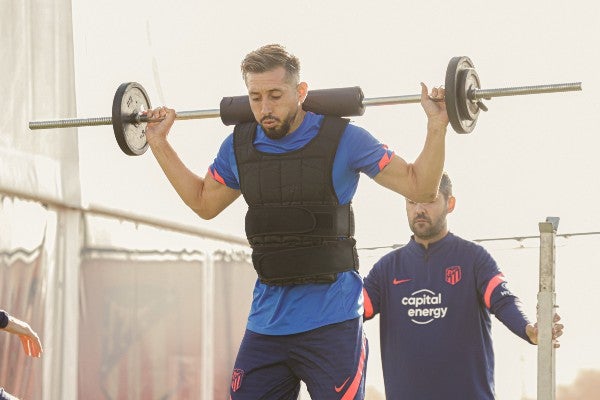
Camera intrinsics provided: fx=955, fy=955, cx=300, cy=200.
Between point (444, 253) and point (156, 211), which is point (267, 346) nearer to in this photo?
point (444, 253)

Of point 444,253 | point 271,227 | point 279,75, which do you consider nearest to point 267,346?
point 271,227

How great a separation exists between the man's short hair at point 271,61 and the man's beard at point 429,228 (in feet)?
3.93

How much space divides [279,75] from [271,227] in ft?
1.06

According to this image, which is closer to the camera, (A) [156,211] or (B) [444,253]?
(B) [444,253]

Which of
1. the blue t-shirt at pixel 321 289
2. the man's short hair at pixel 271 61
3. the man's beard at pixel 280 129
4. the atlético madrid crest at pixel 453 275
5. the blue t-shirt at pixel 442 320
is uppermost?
the man's short hair at pixel 271 61

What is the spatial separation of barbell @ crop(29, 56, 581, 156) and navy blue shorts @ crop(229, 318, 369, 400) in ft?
1.58

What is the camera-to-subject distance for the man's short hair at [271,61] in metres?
2.02

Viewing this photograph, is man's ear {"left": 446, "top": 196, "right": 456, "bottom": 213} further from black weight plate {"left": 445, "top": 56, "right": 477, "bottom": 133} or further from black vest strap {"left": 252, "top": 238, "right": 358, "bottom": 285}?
black vest strap {"left": 252, "top": 238, "right": 358, "bottom": 285}

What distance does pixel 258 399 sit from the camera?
2018mm

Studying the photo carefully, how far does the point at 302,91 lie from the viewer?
6.87ft

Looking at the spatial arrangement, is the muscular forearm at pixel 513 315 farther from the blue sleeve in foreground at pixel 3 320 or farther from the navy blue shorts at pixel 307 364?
the blue sleeve in foreground at pixel 3 320

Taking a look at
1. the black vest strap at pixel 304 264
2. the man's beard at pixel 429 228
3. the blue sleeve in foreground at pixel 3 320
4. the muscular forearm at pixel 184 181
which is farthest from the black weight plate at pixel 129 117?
the man's beard at pixel 429 228

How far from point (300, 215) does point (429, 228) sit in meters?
1.20

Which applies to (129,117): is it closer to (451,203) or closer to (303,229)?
(303,229)
